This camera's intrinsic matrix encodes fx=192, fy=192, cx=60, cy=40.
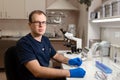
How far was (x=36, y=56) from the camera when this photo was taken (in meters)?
1.97

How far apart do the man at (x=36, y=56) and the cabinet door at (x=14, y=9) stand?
2.95m

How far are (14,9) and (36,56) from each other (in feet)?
10.6

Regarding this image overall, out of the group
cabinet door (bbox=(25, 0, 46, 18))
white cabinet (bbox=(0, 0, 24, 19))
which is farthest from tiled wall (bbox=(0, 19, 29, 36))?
cabinet door (bbox=(25, 0, 46, 18))

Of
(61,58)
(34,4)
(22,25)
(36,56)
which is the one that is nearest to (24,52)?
(36,56)

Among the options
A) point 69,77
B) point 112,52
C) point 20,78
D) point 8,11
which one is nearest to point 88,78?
point 69,77

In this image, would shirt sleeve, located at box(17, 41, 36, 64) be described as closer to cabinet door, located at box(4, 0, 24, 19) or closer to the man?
the man

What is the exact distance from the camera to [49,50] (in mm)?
→ 2275

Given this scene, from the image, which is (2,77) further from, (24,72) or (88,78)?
(88,78)

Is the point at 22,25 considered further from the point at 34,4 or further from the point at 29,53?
the point at 29,53

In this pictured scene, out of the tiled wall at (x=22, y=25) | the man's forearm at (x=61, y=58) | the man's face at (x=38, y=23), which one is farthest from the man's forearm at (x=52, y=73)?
the tiled wall at (x=22, y=25)

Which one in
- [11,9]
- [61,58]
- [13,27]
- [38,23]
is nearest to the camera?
[38,23]

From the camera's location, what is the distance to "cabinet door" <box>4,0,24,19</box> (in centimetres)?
489

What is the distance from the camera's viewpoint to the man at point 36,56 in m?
1.78

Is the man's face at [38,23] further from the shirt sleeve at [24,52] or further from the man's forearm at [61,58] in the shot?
the man's forearm at [61,58]
